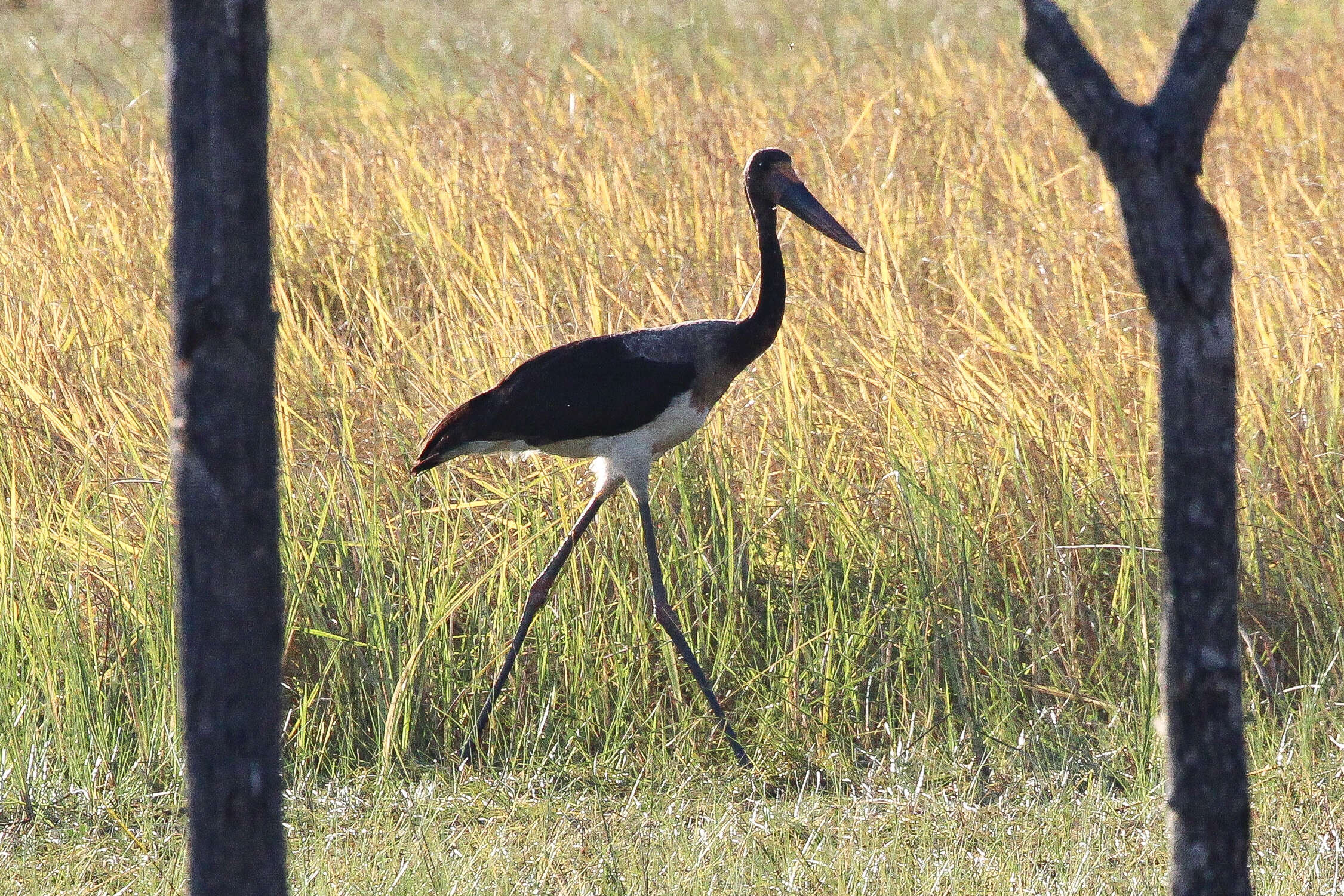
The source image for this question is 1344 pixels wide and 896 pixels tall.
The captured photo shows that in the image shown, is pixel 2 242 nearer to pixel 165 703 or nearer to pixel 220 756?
pixel 165 703

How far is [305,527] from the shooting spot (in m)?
4.16

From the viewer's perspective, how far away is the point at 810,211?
14.1 ft

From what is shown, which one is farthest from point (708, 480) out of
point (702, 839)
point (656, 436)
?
point (702, 839)

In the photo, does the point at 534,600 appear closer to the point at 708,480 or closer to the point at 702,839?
the point at 708,480

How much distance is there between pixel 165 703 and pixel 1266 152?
4504 millimetres

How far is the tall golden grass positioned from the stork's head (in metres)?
0.46

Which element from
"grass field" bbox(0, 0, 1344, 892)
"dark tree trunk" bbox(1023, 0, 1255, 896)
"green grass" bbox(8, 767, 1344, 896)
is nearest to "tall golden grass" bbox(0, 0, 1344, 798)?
"grass field" bbox(0, 0, 1344, 892)

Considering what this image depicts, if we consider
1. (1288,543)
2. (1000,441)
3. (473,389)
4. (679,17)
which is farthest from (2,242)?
(679,17)

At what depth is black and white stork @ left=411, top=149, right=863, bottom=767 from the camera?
156 inches

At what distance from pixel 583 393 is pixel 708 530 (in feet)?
1.85

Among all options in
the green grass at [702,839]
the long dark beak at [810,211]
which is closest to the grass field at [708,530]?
the green grass at [702,839]

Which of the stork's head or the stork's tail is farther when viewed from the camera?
the stork's head

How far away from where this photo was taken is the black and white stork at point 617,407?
13.0 feet

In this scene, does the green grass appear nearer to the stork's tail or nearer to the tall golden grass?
the tall golden grass
